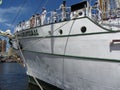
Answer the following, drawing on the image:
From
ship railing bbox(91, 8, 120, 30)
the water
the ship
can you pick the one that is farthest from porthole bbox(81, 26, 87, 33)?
the water

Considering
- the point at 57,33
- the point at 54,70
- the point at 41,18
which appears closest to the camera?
the point at 57,33

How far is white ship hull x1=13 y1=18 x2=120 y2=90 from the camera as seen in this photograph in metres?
7.86

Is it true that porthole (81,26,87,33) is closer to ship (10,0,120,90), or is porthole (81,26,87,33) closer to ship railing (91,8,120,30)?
ship (10,0,120,90)

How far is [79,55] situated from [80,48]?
281mm

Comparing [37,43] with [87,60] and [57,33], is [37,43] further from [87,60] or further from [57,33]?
[87,60]

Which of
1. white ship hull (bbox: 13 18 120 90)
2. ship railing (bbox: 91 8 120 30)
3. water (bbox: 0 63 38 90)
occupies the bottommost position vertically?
water (bbox: 0 63 38 90)

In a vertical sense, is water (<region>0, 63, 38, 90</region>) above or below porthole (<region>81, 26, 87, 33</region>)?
below

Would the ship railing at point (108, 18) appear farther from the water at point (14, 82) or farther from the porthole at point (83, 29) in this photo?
the water at point (14, 82)

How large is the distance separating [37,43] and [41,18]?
1.27m

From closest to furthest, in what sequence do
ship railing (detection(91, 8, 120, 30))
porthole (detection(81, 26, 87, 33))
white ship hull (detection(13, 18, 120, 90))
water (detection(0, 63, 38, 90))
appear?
white ship hull (detection(13, 18, 120, 90))
porthole (detection(81, 26, 87, 33))
ship railing (detection(91, 8, 120, 30))
water (detection(0, 63, 38, 90))

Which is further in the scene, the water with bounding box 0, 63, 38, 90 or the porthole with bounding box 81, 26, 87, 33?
the water with bounding box 0, 63, 38, 90

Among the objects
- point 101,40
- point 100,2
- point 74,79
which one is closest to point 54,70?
point 74,79

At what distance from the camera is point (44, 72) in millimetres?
Answer: 11734

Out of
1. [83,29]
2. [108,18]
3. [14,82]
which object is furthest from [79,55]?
[14,82]
